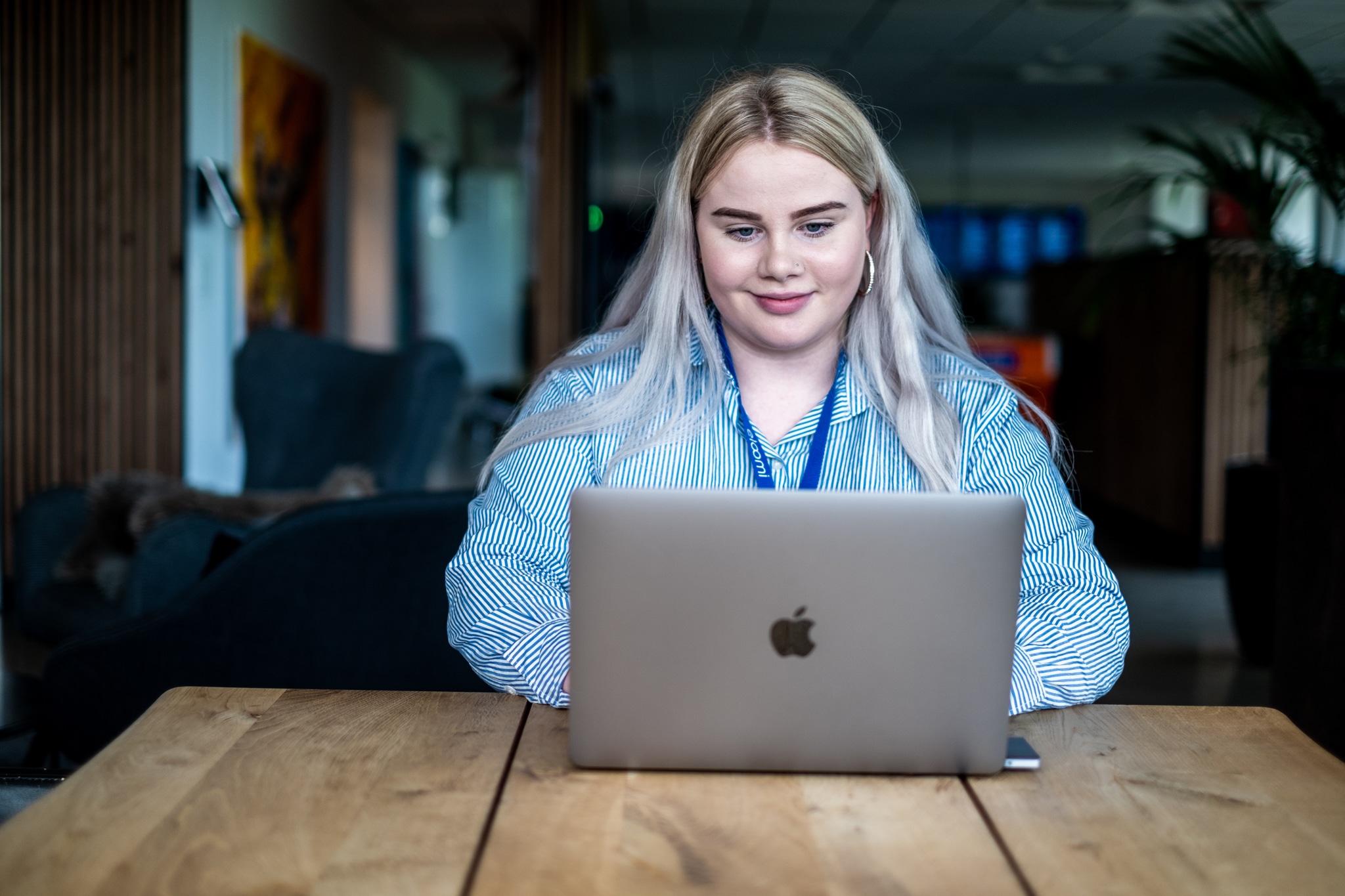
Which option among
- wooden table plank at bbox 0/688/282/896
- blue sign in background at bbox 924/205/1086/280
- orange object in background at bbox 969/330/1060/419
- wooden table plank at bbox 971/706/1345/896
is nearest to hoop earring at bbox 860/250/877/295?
wooden table plank at bbox 971/706/1345/896

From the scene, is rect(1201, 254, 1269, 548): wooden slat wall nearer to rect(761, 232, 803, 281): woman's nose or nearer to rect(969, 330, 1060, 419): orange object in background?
rect(969, 330, 1060, 419): orange object in background

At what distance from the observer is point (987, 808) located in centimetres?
96

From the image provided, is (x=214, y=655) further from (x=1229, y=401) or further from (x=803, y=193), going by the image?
(x=1229, y=401)

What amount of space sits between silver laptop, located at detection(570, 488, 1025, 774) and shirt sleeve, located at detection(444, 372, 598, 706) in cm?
32

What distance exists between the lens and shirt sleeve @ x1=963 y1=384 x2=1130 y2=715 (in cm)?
125

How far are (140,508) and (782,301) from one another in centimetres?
199

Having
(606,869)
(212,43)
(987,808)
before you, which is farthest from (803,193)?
(212,43)

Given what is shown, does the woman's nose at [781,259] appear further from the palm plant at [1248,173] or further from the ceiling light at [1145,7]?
the ceiling light at [1145,7]

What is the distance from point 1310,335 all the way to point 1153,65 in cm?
567

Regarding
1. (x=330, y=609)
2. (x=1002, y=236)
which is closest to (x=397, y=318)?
(x=330, y=609)

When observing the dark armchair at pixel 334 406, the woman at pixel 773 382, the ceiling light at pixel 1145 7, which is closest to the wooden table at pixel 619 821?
the woman at pixel 773 382

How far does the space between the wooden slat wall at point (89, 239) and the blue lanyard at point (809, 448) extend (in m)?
3.28

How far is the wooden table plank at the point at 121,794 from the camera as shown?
0.84 meters

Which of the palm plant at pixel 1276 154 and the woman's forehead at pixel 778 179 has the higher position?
the palm plant at pixel 1276 154
